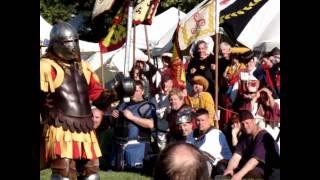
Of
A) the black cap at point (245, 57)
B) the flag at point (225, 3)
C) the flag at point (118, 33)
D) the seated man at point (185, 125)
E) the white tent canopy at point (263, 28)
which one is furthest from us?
the flag at point (225, 3)

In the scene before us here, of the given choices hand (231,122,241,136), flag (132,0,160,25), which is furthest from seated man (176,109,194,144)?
flag (132,0,160,25)

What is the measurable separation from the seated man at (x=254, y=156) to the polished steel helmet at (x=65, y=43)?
1938mm

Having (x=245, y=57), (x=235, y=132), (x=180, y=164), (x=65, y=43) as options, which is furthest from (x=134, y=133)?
(x=180, y=164)

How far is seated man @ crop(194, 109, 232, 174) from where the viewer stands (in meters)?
7.44

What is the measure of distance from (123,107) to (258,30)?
2.39 metres

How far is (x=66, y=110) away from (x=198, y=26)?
11.2 feet

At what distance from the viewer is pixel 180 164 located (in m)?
2.14

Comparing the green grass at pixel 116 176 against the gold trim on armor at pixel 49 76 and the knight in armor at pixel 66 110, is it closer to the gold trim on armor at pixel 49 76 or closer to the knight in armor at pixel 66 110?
the knight in armor at pixel 66 110

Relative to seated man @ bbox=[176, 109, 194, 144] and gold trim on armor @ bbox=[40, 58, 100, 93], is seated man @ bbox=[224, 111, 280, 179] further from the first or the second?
gold trim on armor @ bbox=[40, 58, 100, 93]

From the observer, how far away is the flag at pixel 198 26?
29.6ft

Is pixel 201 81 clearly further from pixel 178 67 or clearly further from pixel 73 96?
pixel 73 96

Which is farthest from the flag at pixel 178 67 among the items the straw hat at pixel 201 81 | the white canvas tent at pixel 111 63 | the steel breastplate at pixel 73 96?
the white canvas tent at pixel 111 63
